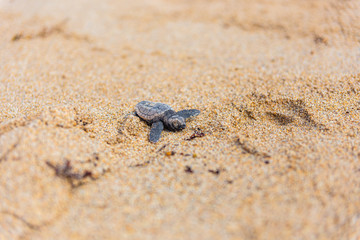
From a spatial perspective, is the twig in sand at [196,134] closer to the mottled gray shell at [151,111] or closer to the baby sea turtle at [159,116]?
the baby sea turtle at [159,116]

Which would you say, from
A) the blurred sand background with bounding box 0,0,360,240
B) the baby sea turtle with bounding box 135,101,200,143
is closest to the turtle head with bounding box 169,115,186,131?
the baby sea turtle with bounding box 135,101,200,143

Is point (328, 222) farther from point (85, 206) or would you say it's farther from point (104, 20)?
point (104, 20)

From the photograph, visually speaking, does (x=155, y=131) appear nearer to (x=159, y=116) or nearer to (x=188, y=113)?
(x=159, y=116)

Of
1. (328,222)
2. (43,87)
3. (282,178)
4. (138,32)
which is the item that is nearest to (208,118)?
(282,178)

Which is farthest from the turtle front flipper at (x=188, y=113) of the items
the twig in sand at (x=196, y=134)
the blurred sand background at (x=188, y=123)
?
the twig in sand at (x=196, y=134)

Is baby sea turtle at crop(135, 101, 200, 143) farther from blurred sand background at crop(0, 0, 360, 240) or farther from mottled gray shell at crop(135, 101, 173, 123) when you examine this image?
blurred sand background at crop(0, 0, 360, 240)

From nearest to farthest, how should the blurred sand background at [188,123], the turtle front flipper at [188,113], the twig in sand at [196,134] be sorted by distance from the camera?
1. the blurred sand background at [188,123]
2. the twig in sand at [196,134]
3. the turtle front flipper at [188,113]
